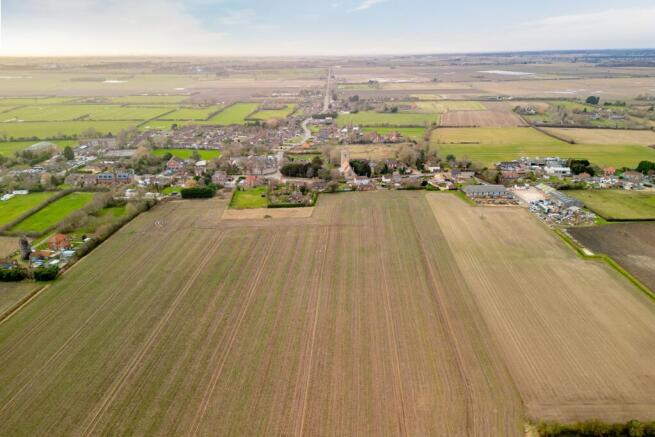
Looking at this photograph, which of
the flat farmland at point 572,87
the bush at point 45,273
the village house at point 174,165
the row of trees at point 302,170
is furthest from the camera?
the flat farmland at point 572,87

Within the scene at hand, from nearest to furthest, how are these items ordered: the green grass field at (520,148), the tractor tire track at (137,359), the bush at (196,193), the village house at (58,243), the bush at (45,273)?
the tractor tire track at (137,359)
the bush at (45,273)
the village house at (58,243)
the bush at (196,193)
the green grass field at (520,148)

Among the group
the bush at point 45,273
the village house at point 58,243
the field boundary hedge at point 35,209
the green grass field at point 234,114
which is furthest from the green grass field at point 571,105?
the bush at point 45,273

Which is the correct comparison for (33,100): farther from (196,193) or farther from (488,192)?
(488,192)

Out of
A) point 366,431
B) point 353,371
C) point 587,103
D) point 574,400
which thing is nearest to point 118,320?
point 353,371

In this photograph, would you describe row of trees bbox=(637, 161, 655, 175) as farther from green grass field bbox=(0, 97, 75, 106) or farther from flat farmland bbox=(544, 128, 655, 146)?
green grass field bbox=(0, 97, 75, 106)

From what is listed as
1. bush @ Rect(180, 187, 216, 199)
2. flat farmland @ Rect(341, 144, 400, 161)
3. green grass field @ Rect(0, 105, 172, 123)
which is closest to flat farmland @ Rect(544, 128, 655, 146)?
flat farmland @ Rect(341, 144, 400, 161)

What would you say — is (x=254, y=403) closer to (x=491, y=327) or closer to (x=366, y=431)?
(x=366, y=431)

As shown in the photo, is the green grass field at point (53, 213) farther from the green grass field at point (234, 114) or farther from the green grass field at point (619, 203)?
the green grass field at point (619, 203)
